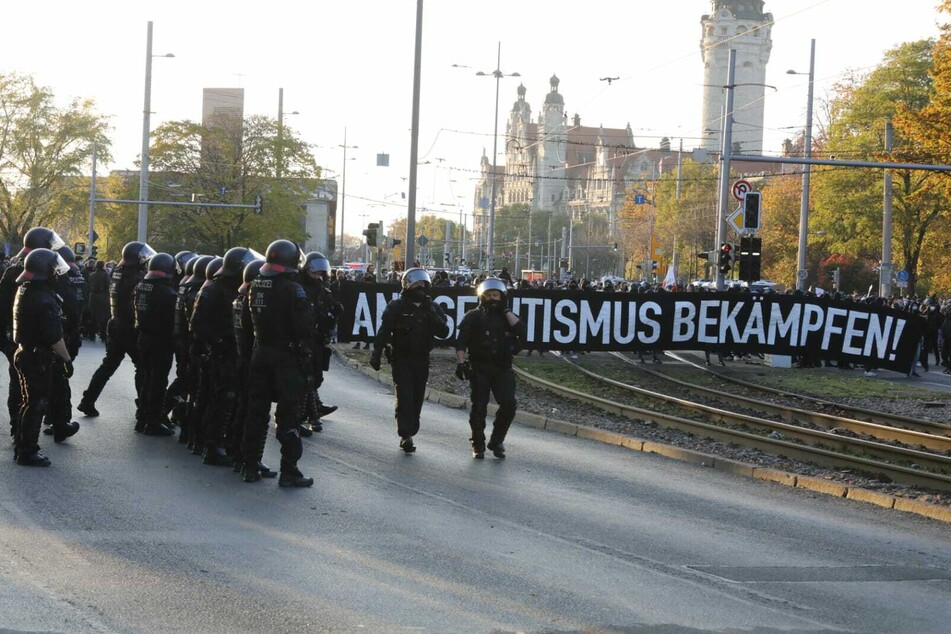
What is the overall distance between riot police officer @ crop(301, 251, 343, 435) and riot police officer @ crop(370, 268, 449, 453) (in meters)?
0.75

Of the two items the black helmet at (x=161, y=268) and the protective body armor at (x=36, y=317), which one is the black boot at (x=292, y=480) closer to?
the protective body armor at (x=36, y=317)

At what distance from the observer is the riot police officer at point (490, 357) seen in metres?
12.6

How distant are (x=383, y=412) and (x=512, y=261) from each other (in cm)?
13382

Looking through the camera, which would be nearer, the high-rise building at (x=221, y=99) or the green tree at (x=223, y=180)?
the green tree at (x=223, y=180)

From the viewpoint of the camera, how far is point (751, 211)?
2923 centimetres

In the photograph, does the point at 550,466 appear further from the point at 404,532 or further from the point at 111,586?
the point at 111,586

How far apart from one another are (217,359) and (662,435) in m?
6.28

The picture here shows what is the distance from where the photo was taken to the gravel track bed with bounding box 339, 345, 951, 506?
1205cm

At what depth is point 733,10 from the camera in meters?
146

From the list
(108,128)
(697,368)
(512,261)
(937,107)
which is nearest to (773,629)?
(697,368)

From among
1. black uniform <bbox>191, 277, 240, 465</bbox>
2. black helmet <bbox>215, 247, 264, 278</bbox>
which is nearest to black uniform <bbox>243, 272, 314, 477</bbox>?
black uniform <bbox>191, 277, 240, 465</bbox>

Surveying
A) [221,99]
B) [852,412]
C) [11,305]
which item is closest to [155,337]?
[11,305]

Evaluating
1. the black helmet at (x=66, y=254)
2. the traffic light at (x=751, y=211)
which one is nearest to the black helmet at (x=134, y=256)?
the black helmet at (x=66, y=254)

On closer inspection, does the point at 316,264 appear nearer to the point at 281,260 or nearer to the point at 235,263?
the point at 235,263
